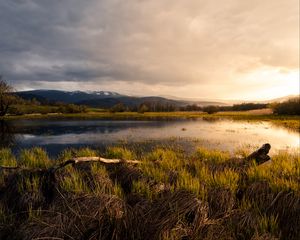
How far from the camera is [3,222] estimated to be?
7281 millimetres

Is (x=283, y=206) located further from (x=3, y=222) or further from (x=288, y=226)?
(x=3, y=222)

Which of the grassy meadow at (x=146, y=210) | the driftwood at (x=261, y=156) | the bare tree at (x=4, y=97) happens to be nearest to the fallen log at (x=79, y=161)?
the grassy meadow at (x=146, y=210)

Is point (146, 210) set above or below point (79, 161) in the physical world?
below

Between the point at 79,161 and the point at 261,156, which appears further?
the point at 261,156

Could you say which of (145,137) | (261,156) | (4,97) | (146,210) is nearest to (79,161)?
(146,210)

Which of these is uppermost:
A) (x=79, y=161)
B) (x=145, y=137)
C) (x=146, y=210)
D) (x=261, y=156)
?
(x=79, y=161)

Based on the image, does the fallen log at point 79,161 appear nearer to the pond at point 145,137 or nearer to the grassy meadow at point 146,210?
the grassy meadow at point 146,210

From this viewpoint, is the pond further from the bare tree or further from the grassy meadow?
the bare tree

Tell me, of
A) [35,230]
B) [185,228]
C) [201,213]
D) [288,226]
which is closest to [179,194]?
[201,213]

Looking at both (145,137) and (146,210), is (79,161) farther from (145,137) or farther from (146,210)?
(145,137)

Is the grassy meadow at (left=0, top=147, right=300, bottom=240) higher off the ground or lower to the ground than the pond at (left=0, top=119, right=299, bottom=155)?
higher

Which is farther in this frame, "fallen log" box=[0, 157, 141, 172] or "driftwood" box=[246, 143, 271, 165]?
"driftwood" box=[246, 143, 271, 165]

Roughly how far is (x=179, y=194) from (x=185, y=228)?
50.9 inches

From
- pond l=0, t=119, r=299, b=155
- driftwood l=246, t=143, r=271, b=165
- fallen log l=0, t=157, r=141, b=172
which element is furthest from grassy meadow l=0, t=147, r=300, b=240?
pond l=0, t=119, r=299, b=155
